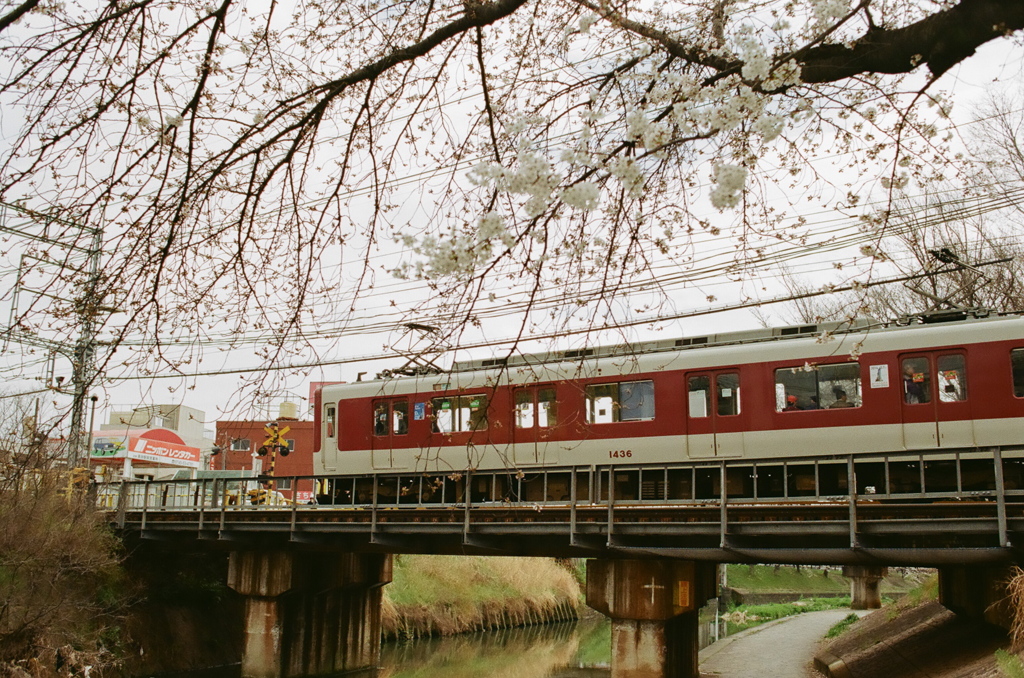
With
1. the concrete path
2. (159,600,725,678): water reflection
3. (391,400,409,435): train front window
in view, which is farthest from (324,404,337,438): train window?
the concrete path

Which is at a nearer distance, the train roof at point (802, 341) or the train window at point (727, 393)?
the train roof at point (802, 341)

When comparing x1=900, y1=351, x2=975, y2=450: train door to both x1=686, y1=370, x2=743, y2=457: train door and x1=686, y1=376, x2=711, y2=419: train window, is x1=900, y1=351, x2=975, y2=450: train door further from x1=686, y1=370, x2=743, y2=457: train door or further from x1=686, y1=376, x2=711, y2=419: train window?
x1=686, y1=376, x2=711, y2=419: train window

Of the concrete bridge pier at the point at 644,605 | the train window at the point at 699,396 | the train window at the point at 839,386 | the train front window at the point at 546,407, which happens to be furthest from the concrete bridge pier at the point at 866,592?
the train window at the point at 839,386

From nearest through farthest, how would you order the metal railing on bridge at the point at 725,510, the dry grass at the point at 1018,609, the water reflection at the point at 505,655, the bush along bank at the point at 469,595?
the dry grass at the point at 1018,609 → the metal railing on bridge at the point at 725,510 → the water reflection at the point at 505,655 → the bush along bank at the point at 469,595

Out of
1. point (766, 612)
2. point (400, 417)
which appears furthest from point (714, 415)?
point (766, 612)

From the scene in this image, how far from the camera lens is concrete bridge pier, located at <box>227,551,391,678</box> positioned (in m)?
24.7

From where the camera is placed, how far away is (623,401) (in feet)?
62.5

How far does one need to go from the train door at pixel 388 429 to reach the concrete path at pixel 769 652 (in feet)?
33.5

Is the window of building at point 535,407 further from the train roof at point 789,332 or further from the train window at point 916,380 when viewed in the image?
the train window at point 916,380

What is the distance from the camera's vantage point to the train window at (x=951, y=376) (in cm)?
1603

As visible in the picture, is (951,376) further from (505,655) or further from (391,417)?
(505,655)

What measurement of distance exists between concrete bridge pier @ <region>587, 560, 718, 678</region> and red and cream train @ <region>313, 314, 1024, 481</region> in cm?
223

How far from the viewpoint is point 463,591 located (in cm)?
3588

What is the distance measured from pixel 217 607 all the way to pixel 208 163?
1046 inches
